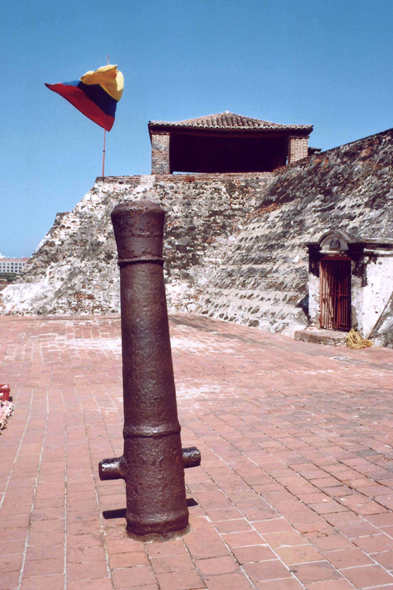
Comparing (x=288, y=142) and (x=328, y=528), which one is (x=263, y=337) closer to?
(x=328, y=528)

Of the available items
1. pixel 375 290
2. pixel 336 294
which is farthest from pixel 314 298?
pixel 375 290

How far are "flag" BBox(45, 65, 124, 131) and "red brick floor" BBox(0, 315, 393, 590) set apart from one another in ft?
23.0

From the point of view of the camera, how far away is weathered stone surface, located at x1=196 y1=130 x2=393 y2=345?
11.1 meters

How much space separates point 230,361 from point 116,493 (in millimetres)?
4603

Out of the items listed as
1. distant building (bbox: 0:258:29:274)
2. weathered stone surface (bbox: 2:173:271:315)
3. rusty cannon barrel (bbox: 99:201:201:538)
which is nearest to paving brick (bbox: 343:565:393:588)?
rusty cannon barrel (bbox: 99:201:201:538)

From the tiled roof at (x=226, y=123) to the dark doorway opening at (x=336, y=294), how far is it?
9825mm

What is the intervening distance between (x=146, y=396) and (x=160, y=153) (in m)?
16.3

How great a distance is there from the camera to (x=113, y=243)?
15.8 m

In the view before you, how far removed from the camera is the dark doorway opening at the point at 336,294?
941cm

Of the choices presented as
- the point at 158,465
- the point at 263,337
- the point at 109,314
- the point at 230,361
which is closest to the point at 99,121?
the point at 109,314

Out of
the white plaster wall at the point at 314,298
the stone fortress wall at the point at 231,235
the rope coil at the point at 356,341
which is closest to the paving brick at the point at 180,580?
the rope coil at the point at 356,341

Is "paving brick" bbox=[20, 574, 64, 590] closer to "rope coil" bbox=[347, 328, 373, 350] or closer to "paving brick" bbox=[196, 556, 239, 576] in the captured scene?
"paving brick" bbox=[196, 556, 239, 576]

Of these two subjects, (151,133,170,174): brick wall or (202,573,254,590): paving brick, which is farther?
(151,133,170,174): brick wall

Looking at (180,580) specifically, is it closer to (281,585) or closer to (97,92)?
(281,585)
